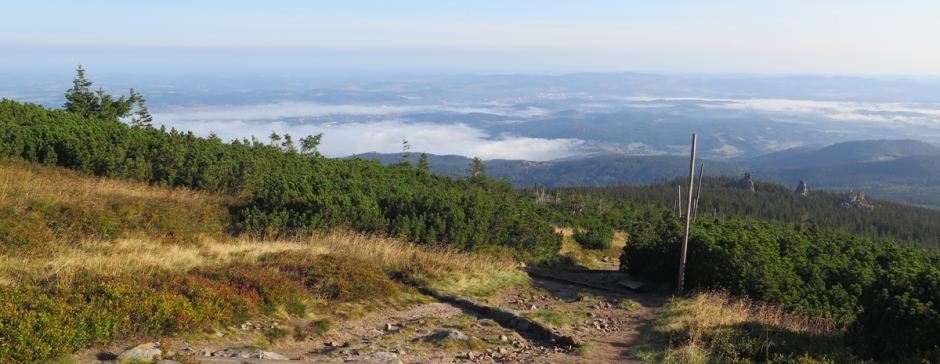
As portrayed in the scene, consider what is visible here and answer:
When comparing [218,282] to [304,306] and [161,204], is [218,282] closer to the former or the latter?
[304,306]

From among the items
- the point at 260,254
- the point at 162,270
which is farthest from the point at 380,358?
the point at 260,254

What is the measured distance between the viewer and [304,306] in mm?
8414

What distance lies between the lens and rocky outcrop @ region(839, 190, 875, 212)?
124250 millimetres

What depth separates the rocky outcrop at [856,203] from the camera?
408 feet

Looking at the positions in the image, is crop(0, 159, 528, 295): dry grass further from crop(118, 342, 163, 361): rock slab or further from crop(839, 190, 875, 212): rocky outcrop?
crop(839, 190, 875, 212): rocky outcrop

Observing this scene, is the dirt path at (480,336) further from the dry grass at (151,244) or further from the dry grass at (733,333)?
the dry grass at (151,244)

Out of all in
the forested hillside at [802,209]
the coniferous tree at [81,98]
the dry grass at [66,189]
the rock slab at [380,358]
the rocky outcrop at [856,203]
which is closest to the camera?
the rock slab at [380,358]

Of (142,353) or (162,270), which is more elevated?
(162,270)

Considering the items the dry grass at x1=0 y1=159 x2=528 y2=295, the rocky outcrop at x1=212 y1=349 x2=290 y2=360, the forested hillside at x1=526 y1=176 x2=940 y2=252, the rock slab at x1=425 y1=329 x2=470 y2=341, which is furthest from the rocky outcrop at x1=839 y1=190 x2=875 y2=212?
the rocky outcrop at x1=212 y1=349 x2=290 y2=360

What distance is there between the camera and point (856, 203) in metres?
126

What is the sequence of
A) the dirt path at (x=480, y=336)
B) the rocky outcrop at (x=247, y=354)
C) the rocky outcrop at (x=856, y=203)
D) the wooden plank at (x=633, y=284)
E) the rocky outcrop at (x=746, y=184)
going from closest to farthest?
the rocky outcrop at (x=247, y=354) → the dirt path at (x=480, y=336) → the wooden plank at (x=633, y=284) → the rocky outcrop at (x=856, y=203) → the rocky outcrop at (x=746, y=184)

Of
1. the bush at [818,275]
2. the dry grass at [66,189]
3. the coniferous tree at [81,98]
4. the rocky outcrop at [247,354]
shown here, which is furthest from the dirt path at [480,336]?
the coniferous tree at [81,98]

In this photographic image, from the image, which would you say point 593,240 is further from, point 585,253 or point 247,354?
point 247,354

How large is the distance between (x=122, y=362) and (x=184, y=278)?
8.08ft
